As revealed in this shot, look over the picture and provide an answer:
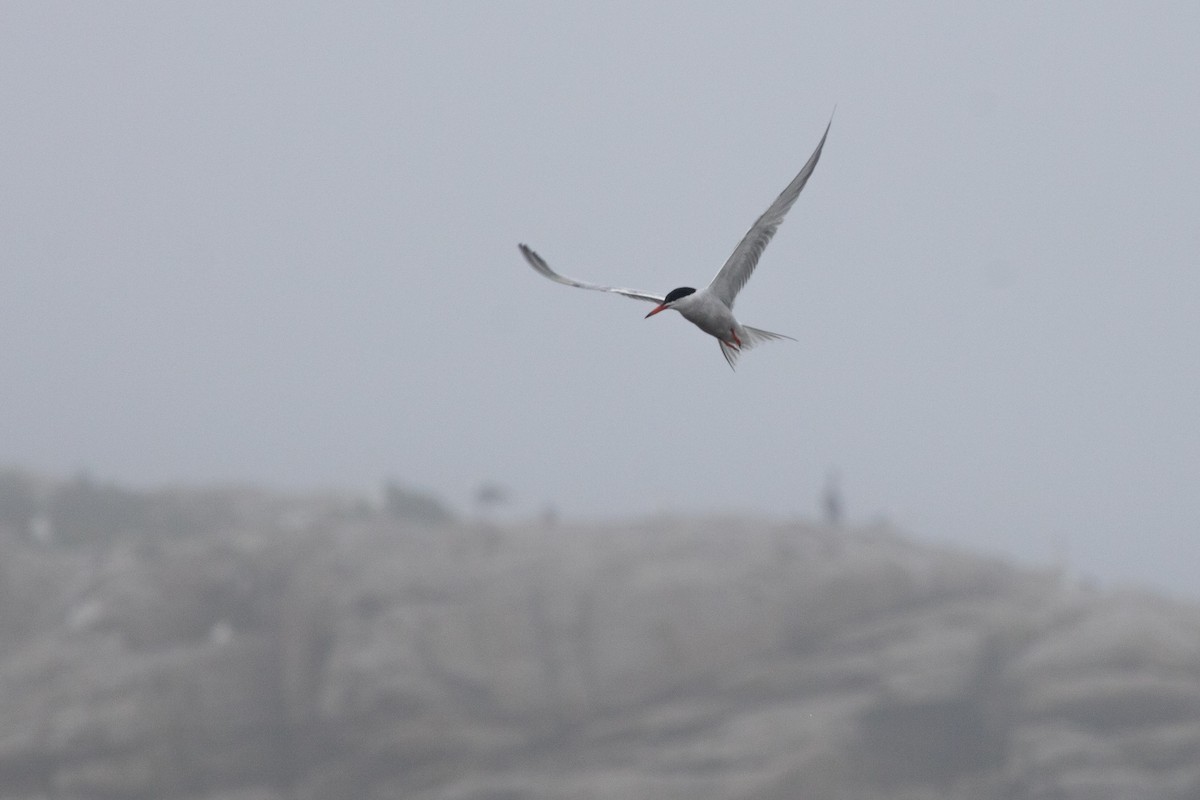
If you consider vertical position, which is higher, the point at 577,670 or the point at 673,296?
the point at 577,670

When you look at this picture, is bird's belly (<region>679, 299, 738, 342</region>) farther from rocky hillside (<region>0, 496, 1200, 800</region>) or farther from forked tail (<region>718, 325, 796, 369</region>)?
rocky hillside (<region>0, 496, 1200, 800</region>)

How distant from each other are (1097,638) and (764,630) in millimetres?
12514

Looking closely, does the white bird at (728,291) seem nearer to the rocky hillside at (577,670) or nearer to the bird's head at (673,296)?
the bird's head at (673,296)

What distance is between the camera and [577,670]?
160 feet

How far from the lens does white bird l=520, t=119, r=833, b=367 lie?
13125mm

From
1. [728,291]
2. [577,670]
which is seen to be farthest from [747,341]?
[577,670]

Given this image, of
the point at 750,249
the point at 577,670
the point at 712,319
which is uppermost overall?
the point at 577,670

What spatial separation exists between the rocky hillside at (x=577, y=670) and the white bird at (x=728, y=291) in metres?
31.2

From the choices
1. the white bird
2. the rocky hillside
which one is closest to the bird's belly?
the white bird

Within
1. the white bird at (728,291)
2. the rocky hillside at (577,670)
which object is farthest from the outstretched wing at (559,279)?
the rocky hillside at (577,670)

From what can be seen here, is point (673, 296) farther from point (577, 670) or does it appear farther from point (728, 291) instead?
point (577, 670)

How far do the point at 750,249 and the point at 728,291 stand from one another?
0.55 m

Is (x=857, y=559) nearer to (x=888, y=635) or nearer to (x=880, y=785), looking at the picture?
(x=888, y=635)

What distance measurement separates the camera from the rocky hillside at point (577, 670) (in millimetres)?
43406
